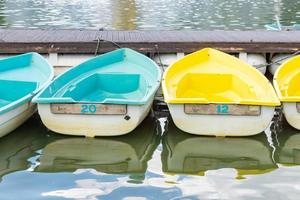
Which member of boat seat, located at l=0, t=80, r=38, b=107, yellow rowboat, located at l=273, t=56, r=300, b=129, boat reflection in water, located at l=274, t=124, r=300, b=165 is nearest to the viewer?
boat reflection in water, located at l=274, t=124, r=300, b=165

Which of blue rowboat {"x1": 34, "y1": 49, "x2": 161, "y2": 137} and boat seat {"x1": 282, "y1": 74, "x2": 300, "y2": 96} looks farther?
boat seat {"x1": 282, "y1": 74, "x2": 300, "y2": 96}

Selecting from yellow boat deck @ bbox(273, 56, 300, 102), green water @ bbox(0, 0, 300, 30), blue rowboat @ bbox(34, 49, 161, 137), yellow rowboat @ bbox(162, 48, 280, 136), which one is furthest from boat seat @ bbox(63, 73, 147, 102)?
green water @ bbox(0, 0, 300, 30)

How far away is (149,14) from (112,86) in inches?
717

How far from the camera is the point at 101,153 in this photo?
6719 millimetres

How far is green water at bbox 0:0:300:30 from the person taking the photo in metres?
21.8

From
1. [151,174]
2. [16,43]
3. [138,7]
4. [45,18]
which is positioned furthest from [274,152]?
[138,7]

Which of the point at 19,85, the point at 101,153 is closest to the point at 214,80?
the point at 101,153

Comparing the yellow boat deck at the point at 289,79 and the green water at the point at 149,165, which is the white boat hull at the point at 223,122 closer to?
the green water at the point at 149,165

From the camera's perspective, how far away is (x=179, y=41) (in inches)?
432

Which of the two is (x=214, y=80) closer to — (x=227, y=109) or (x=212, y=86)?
(x=212, y=86)

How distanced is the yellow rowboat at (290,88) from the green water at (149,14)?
39.9 ft

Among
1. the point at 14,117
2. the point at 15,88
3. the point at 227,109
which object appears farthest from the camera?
the point at 15,88

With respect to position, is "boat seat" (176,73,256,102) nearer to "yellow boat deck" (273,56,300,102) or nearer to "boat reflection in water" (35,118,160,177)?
"yellow boat deck" (273,56,300,102)

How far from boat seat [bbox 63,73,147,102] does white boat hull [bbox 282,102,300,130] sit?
243 cm
